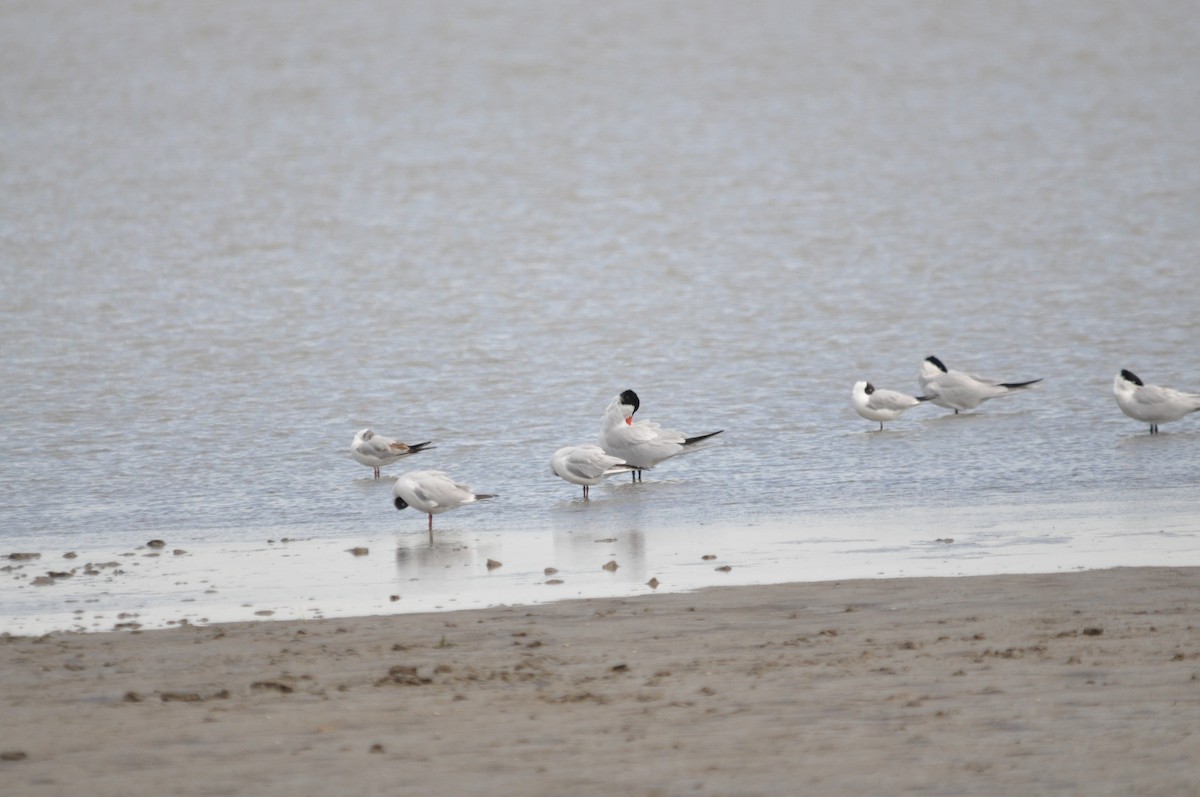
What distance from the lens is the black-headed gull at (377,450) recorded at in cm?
1288

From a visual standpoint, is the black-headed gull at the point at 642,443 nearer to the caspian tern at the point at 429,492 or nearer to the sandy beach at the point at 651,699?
the caspian tern at the point at 429,492

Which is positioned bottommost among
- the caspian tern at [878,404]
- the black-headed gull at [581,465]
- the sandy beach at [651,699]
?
the sandy beach at [651,699]

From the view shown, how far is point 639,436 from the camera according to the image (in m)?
12.7

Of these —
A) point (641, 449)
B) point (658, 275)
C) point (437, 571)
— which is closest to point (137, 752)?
point (437, 571)

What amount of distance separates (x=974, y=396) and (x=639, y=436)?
4.20 m

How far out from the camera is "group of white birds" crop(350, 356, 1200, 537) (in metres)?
10.5

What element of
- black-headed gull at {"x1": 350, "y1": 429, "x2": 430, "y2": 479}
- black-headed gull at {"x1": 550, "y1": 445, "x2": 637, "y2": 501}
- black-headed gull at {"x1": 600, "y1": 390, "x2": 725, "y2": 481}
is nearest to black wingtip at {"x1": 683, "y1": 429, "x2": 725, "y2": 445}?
black-headed gull at {"x1": 600, "y1": 390, "x2": 725, "y2": 481}

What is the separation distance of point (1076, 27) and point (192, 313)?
144ft

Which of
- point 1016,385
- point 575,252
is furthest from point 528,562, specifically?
point 575,252

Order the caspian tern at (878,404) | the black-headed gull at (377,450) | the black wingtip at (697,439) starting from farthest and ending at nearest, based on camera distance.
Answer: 1. the caspian tern at (878,404)
2. the black wingtip at (697,439)
3. the black-headed gull at (377,450)

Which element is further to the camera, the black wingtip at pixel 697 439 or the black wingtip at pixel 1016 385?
the black wingtip at pixel 1016 385

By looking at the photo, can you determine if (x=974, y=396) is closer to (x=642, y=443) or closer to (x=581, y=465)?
(x=642, y=443)

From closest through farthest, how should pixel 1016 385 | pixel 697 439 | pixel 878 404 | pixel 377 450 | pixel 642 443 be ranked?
pixel 642 443 < pixel 377 450 < pixel 697 439 < pixel 878 404 < pixel 1016 385

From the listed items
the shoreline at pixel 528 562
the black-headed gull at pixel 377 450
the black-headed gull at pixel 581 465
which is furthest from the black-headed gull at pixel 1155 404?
the black-headed gull at pixel 377 450
